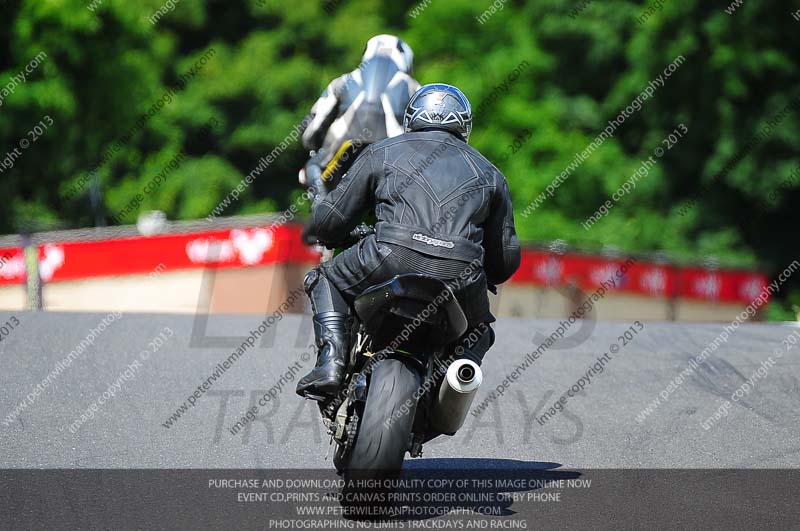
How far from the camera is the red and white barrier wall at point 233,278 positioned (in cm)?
1967

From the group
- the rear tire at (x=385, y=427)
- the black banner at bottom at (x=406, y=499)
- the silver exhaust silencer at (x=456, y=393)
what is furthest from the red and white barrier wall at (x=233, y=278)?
the rear tire at (x=385, y=427)

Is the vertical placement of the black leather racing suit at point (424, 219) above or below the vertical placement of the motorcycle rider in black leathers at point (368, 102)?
above

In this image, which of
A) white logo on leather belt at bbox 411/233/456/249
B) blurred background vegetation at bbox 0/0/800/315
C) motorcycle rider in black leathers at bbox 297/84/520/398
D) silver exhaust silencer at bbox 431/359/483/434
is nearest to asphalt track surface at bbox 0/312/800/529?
silver exhaust silencer at bbox 431/359/483/434

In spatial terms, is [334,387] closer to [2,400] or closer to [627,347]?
[2,400]

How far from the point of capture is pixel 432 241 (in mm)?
5840

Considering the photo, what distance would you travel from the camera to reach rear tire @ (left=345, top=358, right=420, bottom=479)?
559 cm

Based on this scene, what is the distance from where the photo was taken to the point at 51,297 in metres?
19.3

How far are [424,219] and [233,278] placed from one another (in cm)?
1578

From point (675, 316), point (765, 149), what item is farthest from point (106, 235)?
point (765, 149)

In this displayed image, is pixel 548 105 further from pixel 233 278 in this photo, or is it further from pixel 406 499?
pixel 406 499

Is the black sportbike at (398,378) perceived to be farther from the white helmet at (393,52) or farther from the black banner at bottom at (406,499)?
the white helmet at (393,52)

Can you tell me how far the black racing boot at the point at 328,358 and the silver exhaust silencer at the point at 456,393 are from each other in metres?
0.45

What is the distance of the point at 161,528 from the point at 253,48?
117ft

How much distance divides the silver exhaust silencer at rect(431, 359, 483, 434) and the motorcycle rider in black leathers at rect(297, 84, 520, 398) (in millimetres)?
278
